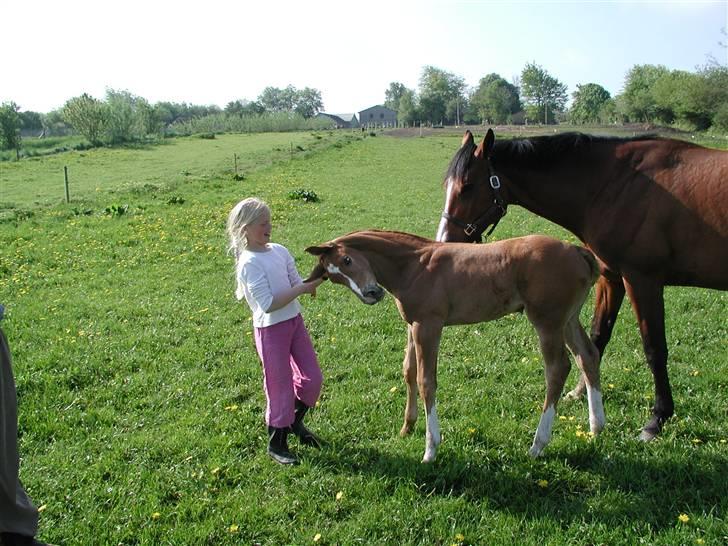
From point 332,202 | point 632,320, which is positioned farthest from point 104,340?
point 332,202

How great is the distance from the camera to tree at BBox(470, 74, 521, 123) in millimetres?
107125

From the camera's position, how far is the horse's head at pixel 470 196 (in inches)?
211

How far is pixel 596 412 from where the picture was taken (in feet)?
15.5

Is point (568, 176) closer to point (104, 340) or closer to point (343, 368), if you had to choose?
point (343, 368)

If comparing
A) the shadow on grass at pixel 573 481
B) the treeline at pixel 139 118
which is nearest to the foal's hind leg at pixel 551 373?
the shadow on grass at pixel 573 481

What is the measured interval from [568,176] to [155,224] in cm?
1199

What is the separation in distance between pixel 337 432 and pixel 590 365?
2.22m

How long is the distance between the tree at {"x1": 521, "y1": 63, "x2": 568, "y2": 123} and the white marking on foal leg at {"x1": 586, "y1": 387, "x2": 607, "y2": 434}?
108872 mm

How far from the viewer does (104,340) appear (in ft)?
24.2

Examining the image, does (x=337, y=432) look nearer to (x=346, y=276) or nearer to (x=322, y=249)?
(x=346, y=276)

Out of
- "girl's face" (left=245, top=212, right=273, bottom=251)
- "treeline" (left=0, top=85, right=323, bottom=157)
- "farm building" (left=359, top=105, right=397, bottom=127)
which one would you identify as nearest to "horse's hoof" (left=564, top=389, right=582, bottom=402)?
"girl's face" (left=245, top=212, right=273, bottom=251)

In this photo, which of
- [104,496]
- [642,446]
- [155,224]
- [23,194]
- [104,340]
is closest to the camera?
[104,496]

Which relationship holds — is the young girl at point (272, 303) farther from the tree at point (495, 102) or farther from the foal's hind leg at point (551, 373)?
the tree at point (495, 102)

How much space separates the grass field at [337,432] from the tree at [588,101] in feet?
325
